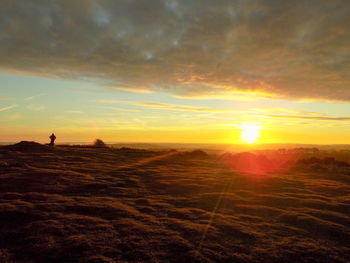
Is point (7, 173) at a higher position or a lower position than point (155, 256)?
higher

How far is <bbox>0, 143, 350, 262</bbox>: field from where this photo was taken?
527 cm

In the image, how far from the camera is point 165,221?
7145 mm

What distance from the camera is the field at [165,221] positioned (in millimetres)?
5270

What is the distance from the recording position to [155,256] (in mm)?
5105

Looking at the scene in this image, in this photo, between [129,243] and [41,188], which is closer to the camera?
[129,243]

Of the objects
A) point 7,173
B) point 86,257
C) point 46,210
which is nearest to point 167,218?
point 86,257

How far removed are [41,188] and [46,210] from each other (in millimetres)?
2973

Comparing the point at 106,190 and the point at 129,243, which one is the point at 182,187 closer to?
the point at 106,190

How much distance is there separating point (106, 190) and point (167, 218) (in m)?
4.28

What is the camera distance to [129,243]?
5648 millimetres

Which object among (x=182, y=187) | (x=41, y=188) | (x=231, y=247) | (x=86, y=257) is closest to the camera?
(x=86, y=257)

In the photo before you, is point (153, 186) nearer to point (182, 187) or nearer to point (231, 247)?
point (182, 187)

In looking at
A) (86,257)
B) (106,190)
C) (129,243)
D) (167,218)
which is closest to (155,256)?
(129,243)

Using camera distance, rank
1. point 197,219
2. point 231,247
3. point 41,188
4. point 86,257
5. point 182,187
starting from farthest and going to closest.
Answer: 1. point 182,187
2. point 41,188
3. point 197,219
4. point 231,247
5. point 86,257
